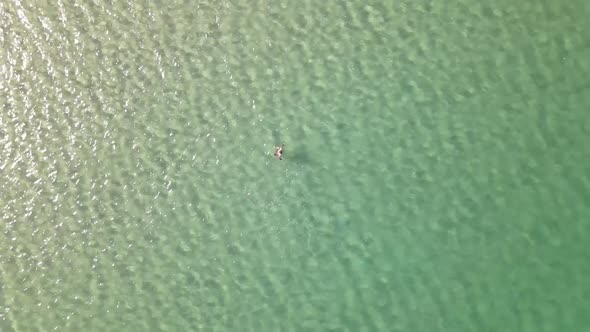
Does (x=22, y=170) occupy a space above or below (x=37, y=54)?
below

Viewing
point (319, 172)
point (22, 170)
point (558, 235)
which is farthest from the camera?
point (22, 170)

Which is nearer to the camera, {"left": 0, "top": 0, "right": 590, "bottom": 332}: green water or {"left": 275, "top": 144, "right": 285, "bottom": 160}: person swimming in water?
{"left": 0, "top": 0, "right": 590, "bottom": 332}: green water

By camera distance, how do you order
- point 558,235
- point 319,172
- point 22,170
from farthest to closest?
1. point 22,170
2. point 319,172
3. point 558,235

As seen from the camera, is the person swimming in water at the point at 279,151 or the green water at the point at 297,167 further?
the person swimming in water at the point at 279,151

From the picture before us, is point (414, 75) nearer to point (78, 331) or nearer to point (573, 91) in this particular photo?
point (573, 91)

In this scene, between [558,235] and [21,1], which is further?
[21,1]

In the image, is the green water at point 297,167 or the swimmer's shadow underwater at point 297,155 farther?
the swimmer's shadow underwater at point 297,155

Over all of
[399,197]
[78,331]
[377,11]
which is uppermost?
[377,11]

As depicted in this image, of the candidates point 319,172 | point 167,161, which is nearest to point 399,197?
point 319,172
